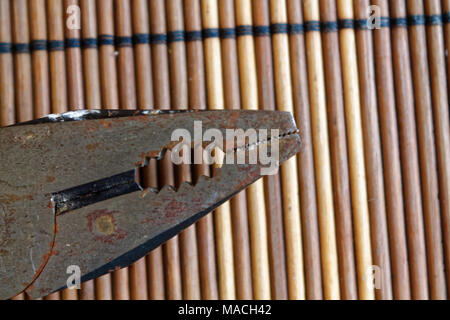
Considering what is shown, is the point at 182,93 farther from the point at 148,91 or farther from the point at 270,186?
the point at 270,186

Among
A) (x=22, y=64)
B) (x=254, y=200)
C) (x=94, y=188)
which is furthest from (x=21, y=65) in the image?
(x=254, y=200)

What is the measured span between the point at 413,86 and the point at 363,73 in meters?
0.07

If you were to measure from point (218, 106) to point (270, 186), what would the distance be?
0.12 meters

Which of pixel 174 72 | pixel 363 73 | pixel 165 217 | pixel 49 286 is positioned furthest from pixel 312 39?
pixel 49 286

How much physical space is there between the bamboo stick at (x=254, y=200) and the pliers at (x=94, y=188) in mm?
105

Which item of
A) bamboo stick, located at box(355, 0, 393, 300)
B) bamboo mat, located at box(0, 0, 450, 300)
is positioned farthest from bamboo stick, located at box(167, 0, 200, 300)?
bamboo stick, located at box(355, 0, 393, 300)

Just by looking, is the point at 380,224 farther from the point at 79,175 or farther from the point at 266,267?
the point at 79,175

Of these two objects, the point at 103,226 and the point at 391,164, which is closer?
the point at 103,226

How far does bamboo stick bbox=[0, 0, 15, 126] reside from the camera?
0.55 metres

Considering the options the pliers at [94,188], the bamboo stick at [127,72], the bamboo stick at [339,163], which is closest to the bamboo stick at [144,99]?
the bamboo stick at [127,72]

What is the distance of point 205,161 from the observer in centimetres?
52

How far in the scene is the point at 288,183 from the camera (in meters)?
0.54

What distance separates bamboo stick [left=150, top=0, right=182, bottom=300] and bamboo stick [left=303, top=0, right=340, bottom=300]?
179mm
